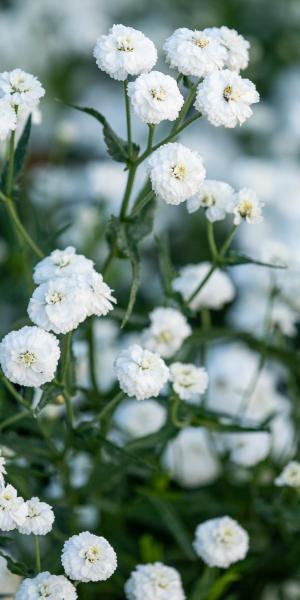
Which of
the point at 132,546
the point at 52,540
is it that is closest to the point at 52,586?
the point at 52,540

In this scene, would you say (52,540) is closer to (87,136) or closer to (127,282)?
(127,282)

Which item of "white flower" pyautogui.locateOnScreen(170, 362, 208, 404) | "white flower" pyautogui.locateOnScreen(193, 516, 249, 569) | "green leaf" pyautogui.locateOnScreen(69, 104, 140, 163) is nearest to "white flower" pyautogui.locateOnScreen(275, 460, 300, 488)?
"white flower" pyautogui.locateOnScreen(193, 516, 249, 569)

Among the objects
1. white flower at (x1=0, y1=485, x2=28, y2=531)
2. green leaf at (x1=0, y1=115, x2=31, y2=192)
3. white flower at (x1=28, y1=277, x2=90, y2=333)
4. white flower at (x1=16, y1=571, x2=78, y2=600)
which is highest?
green leaf at (x1=0, y1=115, x2=31, y2=192)

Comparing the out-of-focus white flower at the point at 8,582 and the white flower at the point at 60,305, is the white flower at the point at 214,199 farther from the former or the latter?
the out-of-focus white flower at the point at 8,582

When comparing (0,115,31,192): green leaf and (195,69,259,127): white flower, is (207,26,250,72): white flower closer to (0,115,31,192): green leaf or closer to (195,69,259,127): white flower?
(195,69,259,127): white flower

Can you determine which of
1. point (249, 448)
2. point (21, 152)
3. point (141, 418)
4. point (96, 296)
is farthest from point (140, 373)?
point (141, 418)

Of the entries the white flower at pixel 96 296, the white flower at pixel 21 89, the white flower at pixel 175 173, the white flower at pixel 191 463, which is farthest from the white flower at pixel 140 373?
the white flower at pixel 191 463

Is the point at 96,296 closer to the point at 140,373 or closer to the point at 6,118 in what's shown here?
the point at 140,373
